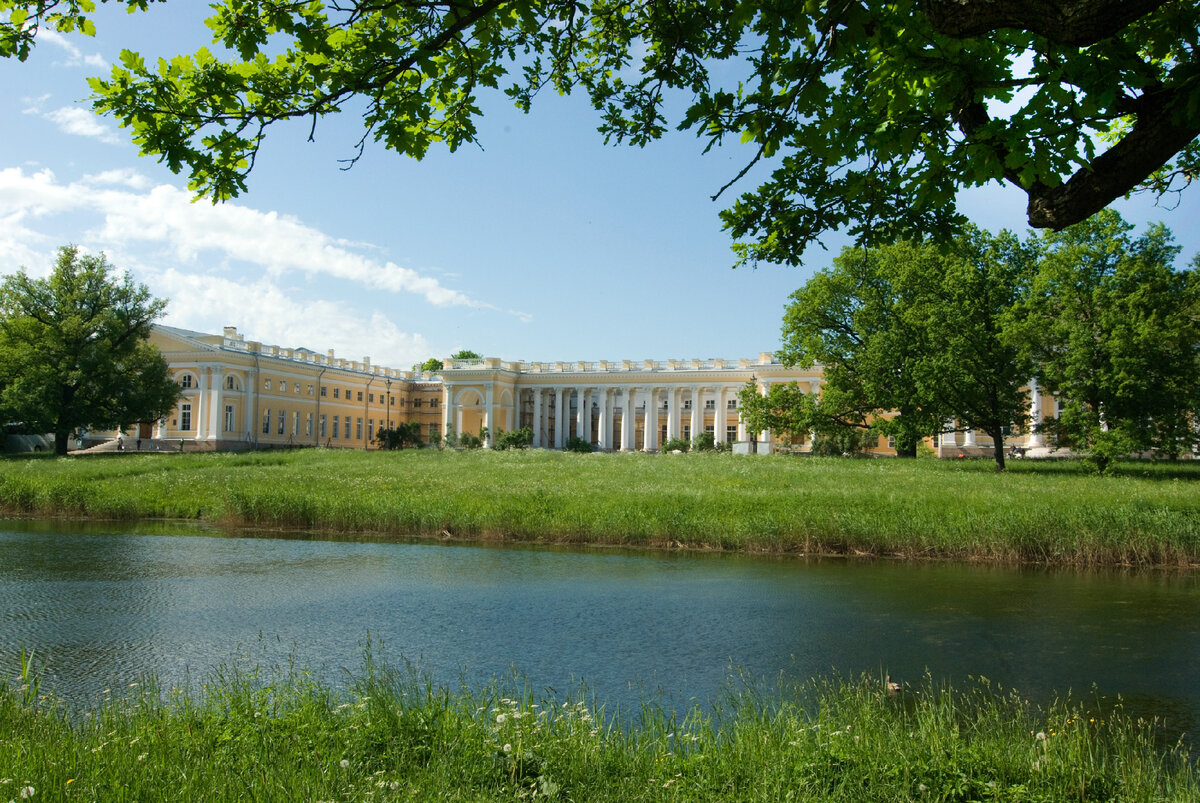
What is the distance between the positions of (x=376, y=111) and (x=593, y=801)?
447 centimetres

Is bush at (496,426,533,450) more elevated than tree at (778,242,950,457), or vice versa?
tree at (778,242,950,457)

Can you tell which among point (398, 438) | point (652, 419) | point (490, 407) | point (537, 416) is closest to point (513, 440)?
point (398, 438)

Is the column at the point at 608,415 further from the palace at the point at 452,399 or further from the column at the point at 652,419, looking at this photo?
the column at the point at 652,419

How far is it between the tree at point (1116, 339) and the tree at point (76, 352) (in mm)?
41775

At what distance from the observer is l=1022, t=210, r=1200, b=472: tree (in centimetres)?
2772

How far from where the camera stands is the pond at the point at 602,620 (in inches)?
336

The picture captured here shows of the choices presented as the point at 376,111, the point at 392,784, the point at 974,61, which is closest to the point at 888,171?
the point at 974,61

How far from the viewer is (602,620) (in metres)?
11.1

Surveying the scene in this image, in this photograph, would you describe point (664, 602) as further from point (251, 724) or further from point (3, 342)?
point (3, 342)

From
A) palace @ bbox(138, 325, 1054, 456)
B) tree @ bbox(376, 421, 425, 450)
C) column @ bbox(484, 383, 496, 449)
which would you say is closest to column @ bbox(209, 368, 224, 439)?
palace @ bbox(138, 325, 1054, 456)

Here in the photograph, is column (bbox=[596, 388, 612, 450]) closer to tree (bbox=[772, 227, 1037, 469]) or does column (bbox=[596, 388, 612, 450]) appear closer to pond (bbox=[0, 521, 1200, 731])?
tree (bbox=[772, 227, 1037, 469])

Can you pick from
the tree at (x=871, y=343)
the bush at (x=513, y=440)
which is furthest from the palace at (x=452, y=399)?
the tree at (x=871, y=343)

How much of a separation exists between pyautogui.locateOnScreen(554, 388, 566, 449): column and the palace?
0.12m

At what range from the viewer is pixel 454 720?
5.66 metres
